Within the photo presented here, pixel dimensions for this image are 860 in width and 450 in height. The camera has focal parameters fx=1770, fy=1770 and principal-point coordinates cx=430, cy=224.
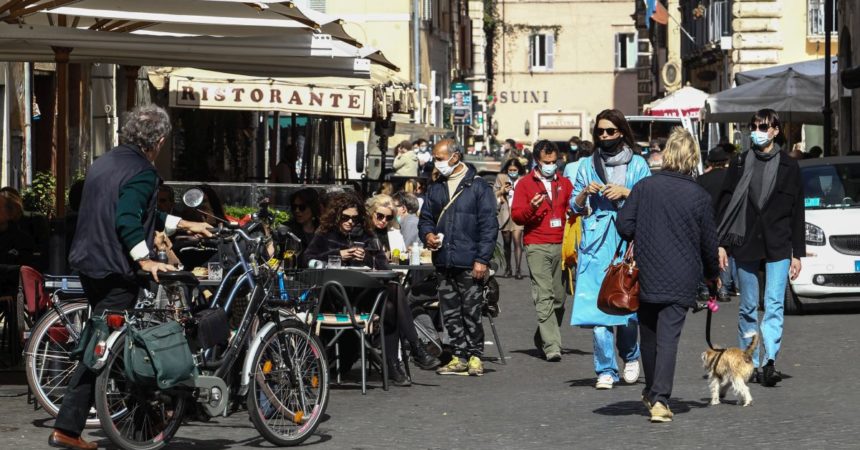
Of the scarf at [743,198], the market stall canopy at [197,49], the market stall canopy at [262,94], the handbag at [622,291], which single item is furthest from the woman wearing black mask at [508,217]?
the handbag at [622,291]

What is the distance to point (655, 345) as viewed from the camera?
10.3 m

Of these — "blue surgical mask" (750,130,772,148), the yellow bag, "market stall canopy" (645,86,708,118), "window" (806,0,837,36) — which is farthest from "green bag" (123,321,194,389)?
"window" (806,0,837,36)

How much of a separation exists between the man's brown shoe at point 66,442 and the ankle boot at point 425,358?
4.89 metres

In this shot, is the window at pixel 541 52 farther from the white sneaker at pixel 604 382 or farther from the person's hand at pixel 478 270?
the white sneaker at pixel 604 382

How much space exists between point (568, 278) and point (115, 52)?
4279 millimetres

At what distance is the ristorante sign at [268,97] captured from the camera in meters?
19.8

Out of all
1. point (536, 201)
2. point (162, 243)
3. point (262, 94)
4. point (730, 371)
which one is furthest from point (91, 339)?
point (262, 94)

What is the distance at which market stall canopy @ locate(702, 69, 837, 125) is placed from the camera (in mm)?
28188

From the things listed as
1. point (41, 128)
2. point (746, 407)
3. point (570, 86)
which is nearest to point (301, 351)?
point (746, 407)

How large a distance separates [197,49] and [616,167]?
3.20 meters

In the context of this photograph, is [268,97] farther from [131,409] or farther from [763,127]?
[131,409]

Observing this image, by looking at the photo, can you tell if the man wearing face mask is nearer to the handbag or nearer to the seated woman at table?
the handbag

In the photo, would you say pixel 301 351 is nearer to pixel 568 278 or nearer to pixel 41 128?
pixel 568 278

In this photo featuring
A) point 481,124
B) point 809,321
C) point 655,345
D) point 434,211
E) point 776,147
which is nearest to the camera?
point 655,345
